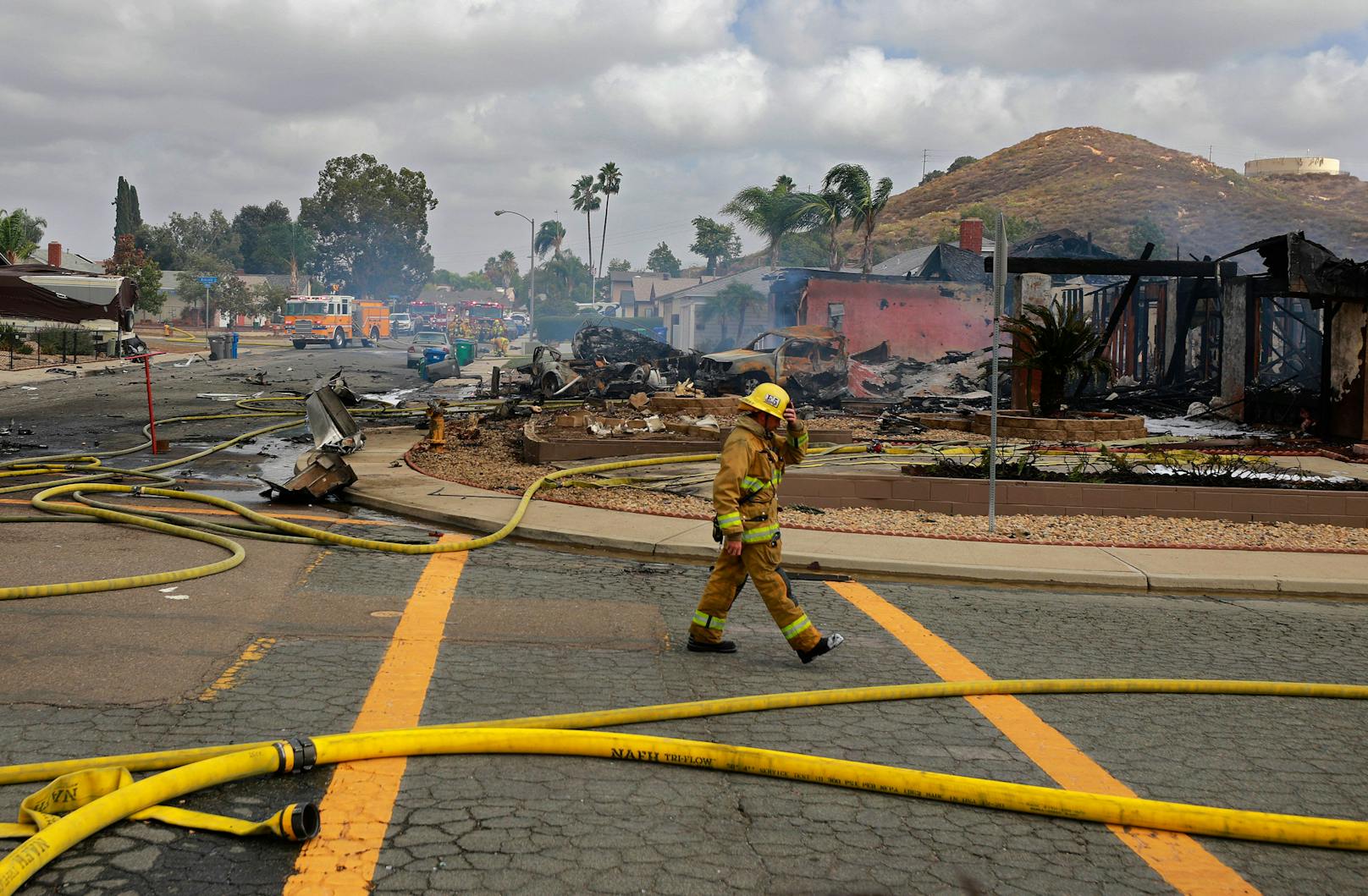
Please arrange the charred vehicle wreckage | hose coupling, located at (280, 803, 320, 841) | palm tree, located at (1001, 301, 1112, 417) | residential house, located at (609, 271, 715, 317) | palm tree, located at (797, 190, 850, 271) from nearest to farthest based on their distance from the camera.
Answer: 1. hose coupling, located at (280, 803, 320, 841)
2. palm tree, located at (1001, 301, 1112, 417)
3. the charred vehicle wreckage
4. palm tree, located at (797, 190, 850, 271)
5. residential house, located at (609, 271, 715, 317)

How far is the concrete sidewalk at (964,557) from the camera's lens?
9.41 meters

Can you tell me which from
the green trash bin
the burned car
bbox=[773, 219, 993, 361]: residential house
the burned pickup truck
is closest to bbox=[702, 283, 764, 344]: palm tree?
the green trash bin

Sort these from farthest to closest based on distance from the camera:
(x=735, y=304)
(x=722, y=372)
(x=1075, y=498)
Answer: (x=735, y=304) < (x=722, y=372) < (x=1075, y=498)

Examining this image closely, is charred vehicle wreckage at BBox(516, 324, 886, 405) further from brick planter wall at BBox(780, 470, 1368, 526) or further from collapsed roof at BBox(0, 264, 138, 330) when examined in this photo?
brick planter wall at BBox(780, 470, 1368, 526)

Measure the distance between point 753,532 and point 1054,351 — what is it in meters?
14.1

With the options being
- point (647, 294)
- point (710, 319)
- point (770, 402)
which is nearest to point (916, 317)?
point (710, 319)

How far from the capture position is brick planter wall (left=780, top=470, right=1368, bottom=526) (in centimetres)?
1163

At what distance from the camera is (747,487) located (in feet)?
21.7

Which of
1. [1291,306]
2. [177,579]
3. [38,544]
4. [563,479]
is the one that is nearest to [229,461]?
[563,479]

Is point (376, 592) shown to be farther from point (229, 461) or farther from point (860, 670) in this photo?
point (229, 461)

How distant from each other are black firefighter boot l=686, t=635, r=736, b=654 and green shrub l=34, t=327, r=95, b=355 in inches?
1625

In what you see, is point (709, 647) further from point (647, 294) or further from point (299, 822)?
point (647, 294)

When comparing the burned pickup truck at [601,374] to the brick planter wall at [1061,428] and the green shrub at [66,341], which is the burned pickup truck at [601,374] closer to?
the brick planter wall at [1061,428]

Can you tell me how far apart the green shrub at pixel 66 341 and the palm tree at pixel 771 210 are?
27.2m
